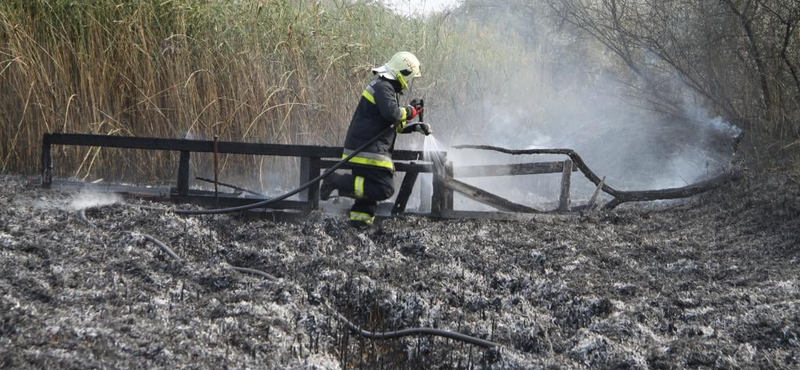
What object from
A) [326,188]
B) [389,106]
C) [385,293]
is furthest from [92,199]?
[385,293]

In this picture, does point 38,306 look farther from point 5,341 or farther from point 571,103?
point 571,103

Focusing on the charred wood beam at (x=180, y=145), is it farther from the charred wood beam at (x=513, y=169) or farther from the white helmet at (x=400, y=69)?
the charred wood beam at (x=513, y=169)

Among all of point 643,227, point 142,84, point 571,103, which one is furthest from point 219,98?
point 571,103

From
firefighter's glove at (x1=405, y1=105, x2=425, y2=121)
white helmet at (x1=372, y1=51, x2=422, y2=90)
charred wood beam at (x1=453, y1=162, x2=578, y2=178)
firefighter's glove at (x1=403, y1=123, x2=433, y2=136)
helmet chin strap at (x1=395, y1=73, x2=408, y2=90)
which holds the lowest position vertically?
charred wood beam at (x1=453, y1=162, x2=578, y2=178)

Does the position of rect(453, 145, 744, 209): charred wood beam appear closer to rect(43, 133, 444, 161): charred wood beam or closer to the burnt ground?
the burnt ground

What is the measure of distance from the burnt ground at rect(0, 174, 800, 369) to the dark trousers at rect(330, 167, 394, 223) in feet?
0.72

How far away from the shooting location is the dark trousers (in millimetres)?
→ 7430

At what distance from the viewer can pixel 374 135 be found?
7.46 metres

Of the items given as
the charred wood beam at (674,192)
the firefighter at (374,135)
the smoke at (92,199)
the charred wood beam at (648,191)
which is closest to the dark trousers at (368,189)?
the firefighter at (374,135)

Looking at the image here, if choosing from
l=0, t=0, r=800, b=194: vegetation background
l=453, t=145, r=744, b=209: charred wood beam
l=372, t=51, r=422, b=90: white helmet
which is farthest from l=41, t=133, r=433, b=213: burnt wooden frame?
l=453, t=145, r=744, b=209: charred wood beam

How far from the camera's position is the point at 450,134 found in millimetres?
12359

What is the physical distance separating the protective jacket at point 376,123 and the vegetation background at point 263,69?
2.05m

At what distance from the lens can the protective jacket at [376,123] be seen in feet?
24.0

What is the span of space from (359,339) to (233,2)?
6494 millimetres
